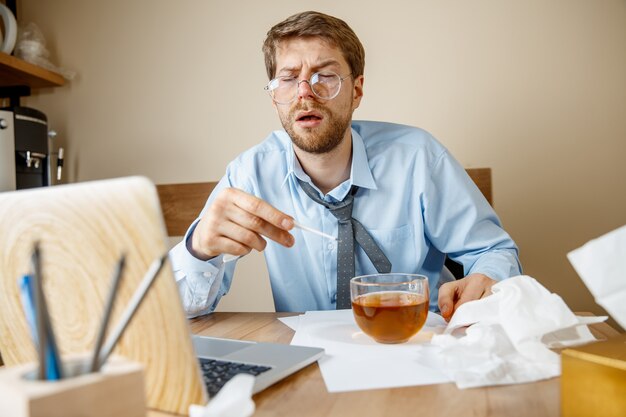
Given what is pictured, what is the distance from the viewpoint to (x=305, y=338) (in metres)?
0.87

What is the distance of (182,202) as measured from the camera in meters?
2.16

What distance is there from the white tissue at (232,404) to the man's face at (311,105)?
103 cm

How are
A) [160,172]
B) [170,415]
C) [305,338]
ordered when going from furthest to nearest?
[160,172] → [305,338] → [170,415]

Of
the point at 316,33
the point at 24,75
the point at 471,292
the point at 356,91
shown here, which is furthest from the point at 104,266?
the point at 24,75

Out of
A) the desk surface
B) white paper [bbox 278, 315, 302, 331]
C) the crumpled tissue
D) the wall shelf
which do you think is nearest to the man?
white paper [bbox 278, 315, 302, 331]

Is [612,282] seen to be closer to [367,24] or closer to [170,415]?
[170,415]

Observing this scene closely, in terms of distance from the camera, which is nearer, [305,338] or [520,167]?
[305,338]

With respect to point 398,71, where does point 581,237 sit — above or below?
below

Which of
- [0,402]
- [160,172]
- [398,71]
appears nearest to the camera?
[0,402]

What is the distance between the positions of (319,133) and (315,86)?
5.5 inches

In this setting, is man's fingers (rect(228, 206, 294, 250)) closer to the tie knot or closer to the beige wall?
the tie knot

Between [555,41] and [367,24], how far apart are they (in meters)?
0.68

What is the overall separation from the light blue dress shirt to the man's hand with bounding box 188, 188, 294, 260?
40 centimetres

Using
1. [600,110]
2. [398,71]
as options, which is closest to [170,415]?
[398,71]
